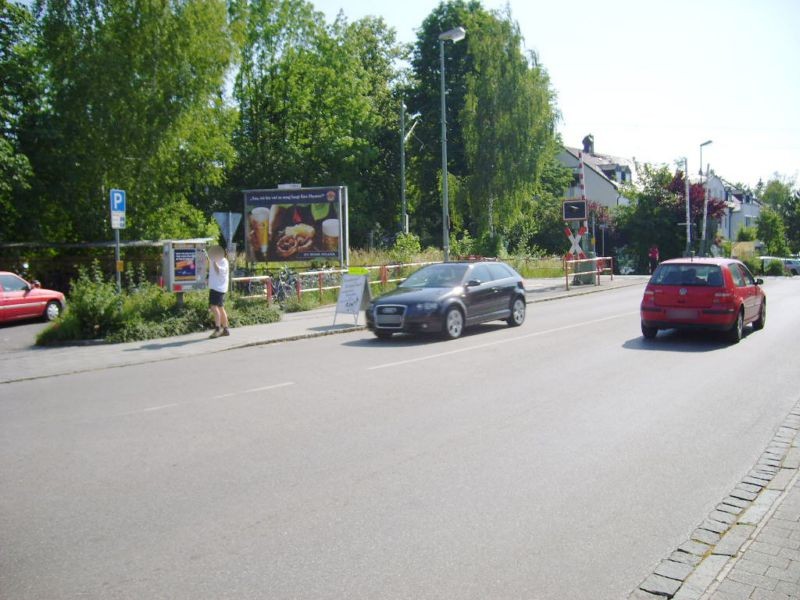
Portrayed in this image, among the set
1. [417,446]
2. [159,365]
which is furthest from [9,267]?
[417,446]

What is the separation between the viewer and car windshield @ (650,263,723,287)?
14.1 m

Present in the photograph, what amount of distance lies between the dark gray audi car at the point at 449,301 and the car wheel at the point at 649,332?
3.28m

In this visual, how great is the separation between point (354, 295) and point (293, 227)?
773 centimetres

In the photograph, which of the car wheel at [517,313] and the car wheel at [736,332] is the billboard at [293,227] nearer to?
the car wheel at [517,313]

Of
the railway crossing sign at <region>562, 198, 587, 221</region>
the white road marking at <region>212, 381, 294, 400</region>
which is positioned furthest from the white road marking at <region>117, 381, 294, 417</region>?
Answer: the railway crossing sign at <region>562, 198, 587, 221</region>

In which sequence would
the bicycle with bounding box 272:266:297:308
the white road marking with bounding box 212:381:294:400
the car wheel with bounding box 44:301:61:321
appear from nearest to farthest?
the white road marking with bounding box 212:381:294:400
the car wheel with bounding box 44:301:61:321
the bicycle with bounding box 272:266:297:308

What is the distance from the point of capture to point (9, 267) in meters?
26.6

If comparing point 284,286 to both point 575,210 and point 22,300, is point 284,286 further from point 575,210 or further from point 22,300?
point 575,210

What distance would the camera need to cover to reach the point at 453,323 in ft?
50.2

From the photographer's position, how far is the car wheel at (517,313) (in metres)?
17.5

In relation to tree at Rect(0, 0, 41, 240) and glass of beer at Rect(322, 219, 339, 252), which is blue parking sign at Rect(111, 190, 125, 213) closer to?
glass of beer at Rect(322, 219, 339, 252)

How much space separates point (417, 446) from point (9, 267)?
78.7 feet

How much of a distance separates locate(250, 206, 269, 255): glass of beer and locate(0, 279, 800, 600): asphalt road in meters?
13.5

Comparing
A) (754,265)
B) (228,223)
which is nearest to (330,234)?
(228,223)
